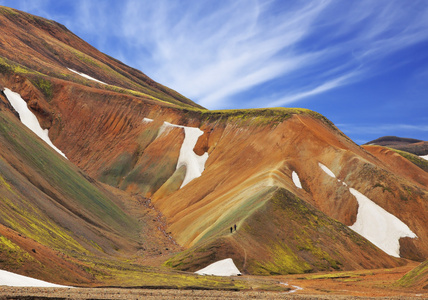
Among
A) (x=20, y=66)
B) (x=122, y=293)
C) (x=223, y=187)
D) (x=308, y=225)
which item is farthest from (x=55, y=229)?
(x=20, y=66)

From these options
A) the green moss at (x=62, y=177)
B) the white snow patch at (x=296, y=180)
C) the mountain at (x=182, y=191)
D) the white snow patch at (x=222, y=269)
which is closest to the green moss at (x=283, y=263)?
the mountain at (x=182, y=191)

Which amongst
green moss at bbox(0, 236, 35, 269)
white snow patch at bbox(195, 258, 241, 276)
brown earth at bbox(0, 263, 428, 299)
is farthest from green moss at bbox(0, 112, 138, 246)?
brown earth at bbox(0, 263, 428, 299)

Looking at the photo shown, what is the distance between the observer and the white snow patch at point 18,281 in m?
21.5

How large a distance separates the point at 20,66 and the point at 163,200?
5620 cm

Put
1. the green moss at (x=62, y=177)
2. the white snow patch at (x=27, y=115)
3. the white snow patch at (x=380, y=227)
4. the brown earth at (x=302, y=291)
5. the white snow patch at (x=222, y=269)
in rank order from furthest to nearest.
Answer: the white snow patch at (x=27, y=115) → the white snow patch at (x=380, y=227) → the green moss at (x=62, y=177) → the white snow patch at (x=222, y=269) → the brown earth at (x=302, y=291)

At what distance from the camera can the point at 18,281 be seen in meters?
22.1

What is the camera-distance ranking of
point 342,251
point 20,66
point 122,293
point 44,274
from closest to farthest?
point 122,293 < point 44,274 < point 342,251 < point 20,66

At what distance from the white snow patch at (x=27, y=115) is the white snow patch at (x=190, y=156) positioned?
2366 cm

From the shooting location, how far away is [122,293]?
22.6 metres

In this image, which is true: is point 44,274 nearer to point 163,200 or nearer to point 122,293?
point 122,293

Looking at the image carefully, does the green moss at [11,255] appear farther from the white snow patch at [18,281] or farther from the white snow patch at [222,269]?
the white snow patch at [222,269]

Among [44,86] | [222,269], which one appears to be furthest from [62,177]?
[44,86]

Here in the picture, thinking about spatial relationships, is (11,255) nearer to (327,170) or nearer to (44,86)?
(327,170)

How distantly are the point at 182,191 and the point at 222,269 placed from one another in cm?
3345
